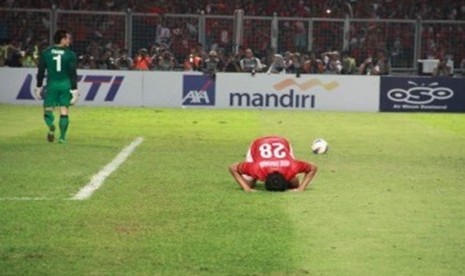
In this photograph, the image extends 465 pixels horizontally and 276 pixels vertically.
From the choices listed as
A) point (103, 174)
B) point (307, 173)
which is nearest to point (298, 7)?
point (103, 174)

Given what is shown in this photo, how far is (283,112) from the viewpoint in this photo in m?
35.2

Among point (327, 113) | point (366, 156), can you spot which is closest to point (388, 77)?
point (327, 113)

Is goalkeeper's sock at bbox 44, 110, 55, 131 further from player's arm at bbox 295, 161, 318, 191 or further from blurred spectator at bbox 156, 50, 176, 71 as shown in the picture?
blurred spectator at bbox 156, 50, 176, 71

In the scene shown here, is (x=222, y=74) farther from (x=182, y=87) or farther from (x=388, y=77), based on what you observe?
(x=388, y=77)

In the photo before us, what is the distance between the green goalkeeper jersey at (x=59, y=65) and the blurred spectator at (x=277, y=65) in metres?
15.3

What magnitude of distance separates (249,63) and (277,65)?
0.89 metres

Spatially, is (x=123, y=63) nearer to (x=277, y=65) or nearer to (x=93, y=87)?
(x=93, y=87)

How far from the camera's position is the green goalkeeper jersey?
2219 centimetres

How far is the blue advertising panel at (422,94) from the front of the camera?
36.5 m

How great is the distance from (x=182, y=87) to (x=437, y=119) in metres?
7.78

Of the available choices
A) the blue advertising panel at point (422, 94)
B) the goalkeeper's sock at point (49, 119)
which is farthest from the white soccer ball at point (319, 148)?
the blue advertising panel at point (422, 94)

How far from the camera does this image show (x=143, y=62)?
3744cm

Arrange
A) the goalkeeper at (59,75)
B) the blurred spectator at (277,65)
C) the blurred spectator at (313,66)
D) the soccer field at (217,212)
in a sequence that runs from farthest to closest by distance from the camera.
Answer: the blurred spectator at (313,66) < the blurred spectator at (277,65) < the goalkeeper at (59,75) < the soccer field at (217,212)

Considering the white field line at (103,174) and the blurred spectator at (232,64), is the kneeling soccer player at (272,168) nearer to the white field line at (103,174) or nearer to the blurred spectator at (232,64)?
the white field line at (103,174)
